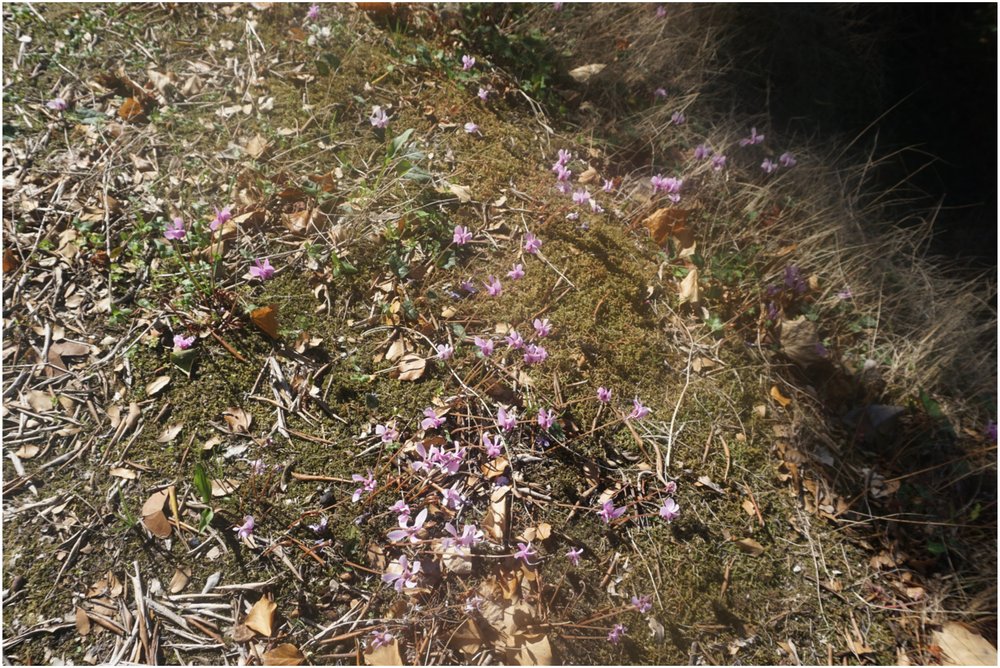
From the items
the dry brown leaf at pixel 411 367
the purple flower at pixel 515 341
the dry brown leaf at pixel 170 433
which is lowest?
the dry brown leaf at pixel 170 433

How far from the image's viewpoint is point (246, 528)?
2.02 metres

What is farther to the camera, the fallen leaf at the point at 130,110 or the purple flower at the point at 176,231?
the fallen leaf at the point at 130,110

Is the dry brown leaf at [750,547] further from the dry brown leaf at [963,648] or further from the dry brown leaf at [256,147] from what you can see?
the dry brown leaf at [256,147]

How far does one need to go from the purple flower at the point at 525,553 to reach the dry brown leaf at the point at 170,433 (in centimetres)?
→ 140

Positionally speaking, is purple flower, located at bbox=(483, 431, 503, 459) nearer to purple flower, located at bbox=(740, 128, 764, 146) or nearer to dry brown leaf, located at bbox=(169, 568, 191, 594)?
dry brown leaf, located at bbox=(169, 568, 191, 594)

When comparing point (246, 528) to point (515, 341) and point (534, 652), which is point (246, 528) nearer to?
point (534, 652)

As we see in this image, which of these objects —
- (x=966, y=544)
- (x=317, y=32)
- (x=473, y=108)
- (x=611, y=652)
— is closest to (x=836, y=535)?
(x=966, y=544)

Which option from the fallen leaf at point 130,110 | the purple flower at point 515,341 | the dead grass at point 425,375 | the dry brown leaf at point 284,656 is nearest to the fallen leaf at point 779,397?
the dead grass at point 425,375

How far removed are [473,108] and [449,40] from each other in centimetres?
52

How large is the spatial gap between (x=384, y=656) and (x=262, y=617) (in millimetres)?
438

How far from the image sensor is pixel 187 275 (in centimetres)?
248

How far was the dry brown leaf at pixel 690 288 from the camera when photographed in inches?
106

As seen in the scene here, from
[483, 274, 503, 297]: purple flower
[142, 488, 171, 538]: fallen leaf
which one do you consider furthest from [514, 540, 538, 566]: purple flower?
[142, 488, 171, 538]: fallen leaf

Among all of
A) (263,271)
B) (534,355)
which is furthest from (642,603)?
(263,271)
